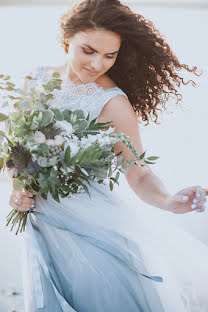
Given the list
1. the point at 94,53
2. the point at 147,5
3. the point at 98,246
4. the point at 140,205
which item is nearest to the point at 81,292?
the point at 98,246

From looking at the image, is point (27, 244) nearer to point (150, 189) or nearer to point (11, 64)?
point (150, 189)

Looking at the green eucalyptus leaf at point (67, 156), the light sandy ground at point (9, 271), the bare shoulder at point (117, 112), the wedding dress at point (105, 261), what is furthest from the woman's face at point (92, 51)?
the light sandy ground at point (9, 271)

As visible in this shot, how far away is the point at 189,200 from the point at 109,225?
32 centimetres

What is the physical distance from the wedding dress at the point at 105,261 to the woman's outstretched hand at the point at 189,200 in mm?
190

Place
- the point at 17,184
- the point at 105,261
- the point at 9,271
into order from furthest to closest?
the point at 9,271, the point at 105,261, the point at 17,184

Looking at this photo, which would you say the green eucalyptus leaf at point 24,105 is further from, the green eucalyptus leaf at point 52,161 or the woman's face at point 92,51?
the woman's face at point 92,51

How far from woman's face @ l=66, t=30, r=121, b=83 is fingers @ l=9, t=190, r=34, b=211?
1.84 feet

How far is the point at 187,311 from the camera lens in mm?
1763

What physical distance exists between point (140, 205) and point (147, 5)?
6.27m

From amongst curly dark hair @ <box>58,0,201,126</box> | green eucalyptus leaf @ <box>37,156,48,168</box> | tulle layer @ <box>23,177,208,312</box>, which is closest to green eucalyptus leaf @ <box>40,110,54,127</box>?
green eucalyptus leaf @ <box>37,156,48,168</box>

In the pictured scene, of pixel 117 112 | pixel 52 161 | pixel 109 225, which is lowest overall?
pixel 109 225

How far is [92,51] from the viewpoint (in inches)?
73.2

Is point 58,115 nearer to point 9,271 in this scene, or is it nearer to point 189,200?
point 189,200

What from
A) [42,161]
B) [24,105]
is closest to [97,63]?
[24,105]
